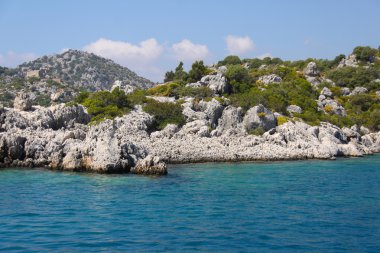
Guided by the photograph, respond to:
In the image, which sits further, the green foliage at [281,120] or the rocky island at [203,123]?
the green foliage at [281,120]

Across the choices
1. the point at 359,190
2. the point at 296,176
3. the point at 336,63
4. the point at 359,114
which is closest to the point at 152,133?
the point at 296,176

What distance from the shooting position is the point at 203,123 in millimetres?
56281

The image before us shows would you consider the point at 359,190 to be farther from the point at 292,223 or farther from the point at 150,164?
the point at 150,164

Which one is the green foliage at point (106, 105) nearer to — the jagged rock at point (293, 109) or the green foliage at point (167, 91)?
the green foliage at point (167, 91)

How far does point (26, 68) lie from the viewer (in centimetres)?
16612

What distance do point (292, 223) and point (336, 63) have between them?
330 ft

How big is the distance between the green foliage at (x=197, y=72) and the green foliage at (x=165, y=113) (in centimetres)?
2171

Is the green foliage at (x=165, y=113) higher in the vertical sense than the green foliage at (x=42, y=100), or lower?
lower

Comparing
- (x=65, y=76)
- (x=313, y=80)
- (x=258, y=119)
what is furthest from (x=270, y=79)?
(x=65, y=76)

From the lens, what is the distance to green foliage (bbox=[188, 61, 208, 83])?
270 feet

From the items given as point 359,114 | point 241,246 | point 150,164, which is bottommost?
point 241,246

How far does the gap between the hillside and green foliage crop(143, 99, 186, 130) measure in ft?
182

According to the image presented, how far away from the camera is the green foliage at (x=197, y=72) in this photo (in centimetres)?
8238

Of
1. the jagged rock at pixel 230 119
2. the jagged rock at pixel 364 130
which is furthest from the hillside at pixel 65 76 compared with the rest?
the jagged rock at pixel 364 130
